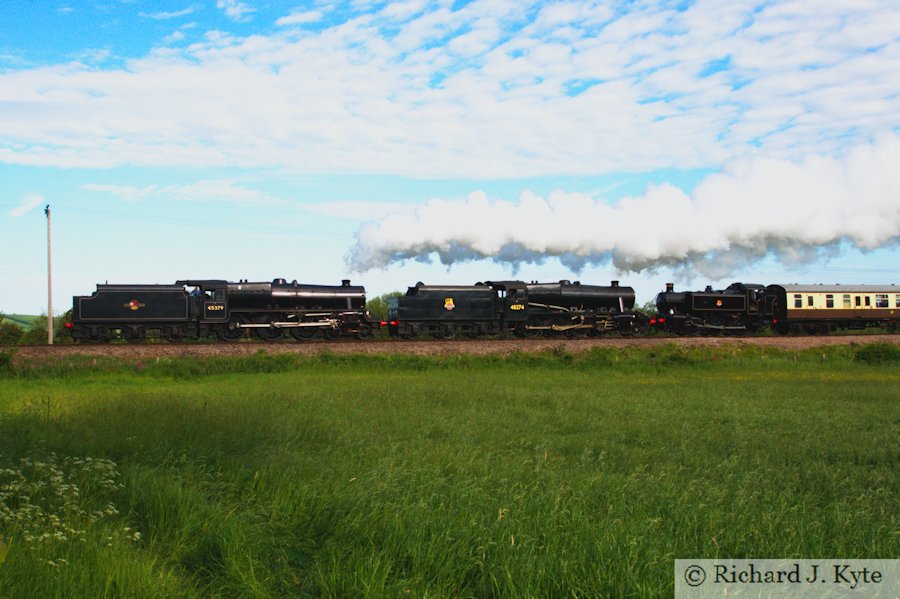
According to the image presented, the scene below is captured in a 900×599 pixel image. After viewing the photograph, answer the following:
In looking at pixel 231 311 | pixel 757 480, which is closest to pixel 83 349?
pixel 231 311

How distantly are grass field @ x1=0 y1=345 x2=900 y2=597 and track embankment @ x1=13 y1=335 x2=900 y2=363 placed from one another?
12195mm

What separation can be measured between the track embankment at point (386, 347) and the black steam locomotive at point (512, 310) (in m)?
4.19

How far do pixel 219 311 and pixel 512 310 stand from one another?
15688 mm

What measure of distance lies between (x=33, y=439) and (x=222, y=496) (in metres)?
4.50

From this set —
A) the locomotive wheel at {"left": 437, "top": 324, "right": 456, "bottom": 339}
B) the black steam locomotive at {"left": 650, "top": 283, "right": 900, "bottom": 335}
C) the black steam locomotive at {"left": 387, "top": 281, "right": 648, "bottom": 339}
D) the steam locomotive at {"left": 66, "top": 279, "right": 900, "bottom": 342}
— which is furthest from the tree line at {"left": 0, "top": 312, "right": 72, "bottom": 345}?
the black steam locomotive at {"left": 650, "top": 283, "right": 900, "bottom": 335}

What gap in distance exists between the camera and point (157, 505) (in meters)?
7.94

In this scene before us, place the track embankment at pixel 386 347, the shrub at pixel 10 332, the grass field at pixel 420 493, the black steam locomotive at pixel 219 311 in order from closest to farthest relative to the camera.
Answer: the grass field at pixel 420 493 < the track embankment at pixel 386 347 < the black steam locomotive at pixel 219 311 < the shrub at pixel 10 332

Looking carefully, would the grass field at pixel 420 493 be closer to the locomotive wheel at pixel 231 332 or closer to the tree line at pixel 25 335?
the locomotive wheel at pixel 231 332

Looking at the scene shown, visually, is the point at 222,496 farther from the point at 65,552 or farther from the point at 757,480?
the point at 757,480

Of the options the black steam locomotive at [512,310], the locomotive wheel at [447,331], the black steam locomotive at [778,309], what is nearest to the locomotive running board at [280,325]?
the black steam locomotive at [512,310]

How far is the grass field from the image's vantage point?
21.6ft

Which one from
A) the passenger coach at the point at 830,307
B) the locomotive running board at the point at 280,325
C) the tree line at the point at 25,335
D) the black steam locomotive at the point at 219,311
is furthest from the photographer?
the passenger coach at the point at 830,307

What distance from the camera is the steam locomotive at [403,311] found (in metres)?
37.2

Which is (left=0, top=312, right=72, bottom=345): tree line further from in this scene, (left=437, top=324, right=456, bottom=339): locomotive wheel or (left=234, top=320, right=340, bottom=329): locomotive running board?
(left=437, top=324, right=456, bottom=339): locomotive wheel
